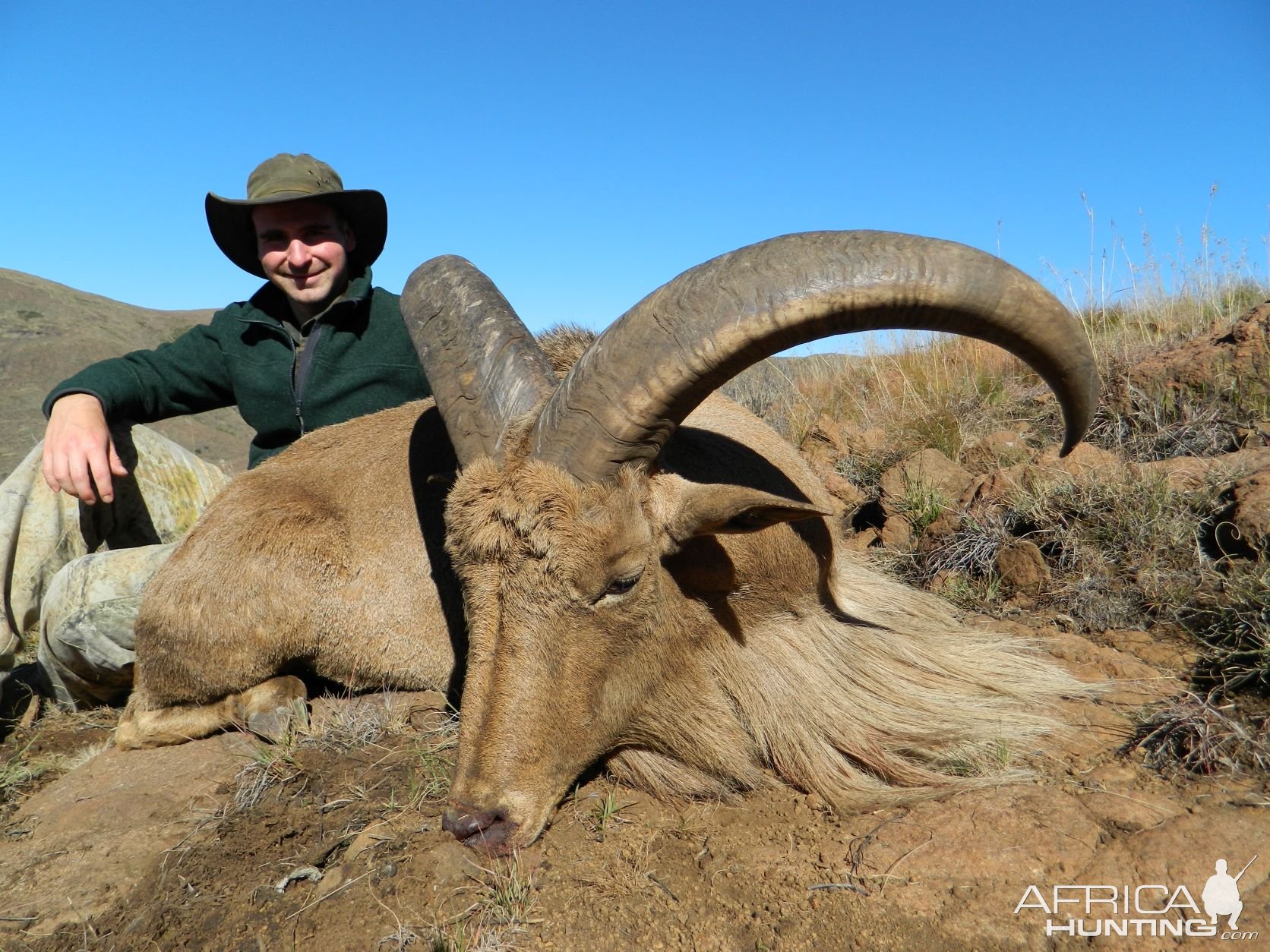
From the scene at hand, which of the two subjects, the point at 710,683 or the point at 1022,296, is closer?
the point at 1022,296

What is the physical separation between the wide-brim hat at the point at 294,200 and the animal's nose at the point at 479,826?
11.4 feet

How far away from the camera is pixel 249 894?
2.41 m

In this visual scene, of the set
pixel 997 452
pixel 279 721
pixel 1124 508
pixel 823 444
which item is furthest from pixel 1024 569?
pixel 279 721

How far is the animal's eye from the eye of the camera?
2.54 m

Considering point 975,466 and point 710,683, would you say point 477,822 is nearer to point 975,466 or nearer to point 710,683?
point 710,683

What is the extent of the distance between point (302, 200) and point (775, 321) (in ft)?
11.0

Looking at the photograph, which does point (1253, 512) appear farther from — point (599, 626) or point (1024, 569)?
point (599, 626)

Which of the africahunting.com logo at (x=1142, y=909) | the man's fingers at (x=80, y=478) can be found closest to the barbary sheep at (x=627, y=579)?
the africahunting.com logo at (x=1142, y=909)

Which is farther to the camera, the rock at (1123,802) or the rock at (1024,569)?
the rock at (1024,569)

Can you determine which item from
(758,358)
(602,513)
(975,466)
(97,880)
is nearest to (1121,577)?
(975,466)

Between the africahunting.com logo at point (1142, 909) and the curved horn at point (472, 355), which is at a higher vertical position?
the curved horn at point (472, 355)

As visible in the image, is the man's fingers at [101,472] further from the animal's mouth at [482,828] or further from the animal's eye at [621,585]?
the animal's eye at [621,585]

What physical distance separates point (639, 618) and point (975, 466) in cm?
402

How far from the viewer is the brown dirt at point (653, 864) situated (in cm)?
212
